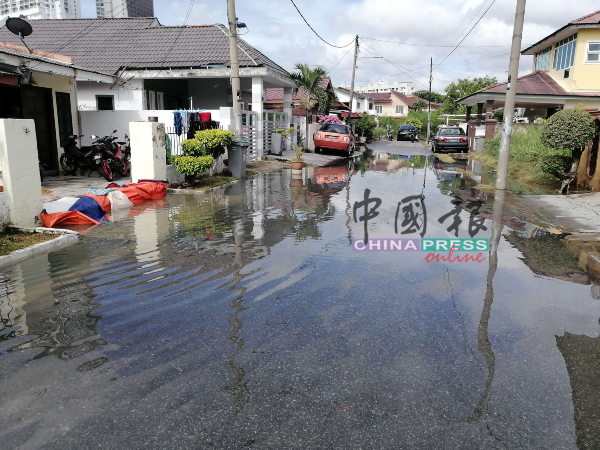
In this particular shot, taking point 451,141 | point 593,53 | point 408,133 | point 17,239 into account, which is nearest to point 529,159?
point 451,141

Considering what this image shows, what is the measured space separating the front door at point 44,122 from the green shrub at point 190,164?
4303 millimetres

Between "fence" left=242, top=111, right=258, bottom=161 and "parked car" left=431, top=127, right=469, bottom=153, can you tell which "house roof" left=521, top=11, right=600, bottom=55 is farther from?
"fence" left=242, top=111, right=258, bottom=161

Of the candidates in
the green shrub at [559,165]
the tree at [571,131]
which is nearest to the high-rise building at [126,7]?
the tree at [571,131]

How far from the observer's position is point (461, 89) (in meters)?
64.9

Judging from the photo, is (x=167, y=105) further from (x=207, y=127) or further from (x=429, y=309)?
(x=429, y=309)

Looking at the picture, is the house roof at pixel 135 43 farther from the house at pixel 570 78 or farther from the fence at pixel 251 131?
the house at pixel 570 78

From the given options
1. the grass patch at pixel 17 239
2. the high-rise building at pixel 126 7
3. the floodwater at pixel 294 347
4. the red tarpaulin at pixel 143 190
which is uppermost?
the high-rise building at pixel 126 7

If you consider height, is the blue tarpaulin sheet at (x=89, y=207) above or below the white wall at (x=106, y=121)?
below

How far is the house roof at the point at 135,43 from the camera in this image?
867 inches

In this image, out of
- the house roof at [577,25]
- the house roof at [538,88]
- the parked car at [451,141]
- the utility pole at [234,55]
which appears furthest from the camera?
the parked car at [451,141]

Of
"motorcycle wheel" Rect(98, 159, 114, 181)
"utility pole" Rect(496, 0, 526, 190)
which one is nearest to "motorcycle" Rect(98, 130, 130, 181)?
"motorcycle wheel" Rect(98, 159, 114, 181)

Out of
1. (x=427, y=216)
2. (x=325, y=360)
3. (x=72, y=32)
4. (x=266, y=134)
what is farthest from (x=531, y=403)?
(x=72, y=32)

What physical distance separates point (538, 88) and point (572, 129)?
18.5 meters

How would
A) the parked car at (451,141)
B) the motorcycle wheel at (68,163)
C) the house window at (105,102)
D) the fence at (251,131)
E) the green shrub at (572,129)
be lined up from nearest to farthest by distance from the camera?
the green shrub at (572,129) < the motorcycle wheel at (68,163) < the fence at (251,131) < the house window at (105,102) < the parked car at (451,141)
